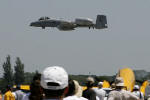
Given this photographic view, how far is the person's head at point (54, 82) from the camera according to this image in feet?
20.5

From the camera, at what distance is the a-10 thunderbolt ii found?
9788 centimetres

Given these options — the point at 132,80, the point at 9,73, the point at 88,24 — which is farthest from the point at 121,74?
the point at 9,73

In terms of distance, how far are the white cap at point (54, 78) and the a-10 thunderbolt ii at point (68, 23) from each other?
8932cm

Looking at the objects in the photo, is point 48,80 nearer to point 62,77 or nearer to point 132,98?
point 62,77

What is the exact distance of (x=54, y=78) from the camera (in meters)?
6.23

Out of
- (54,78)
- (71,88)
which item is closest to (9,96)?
(71,88)

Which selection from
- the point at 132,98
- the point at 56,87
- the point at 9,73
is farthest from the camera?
the point at 9,73

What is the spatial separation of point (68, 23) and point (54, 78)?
95446 mm

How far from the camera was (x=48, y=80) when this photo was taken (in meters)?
6.26

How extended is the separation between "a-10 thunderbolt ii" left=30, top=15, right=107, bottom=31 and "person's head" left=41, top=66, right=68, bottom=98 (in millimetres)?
89299

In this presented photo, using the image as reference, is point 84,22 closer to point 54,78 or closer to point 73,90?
point 73,90

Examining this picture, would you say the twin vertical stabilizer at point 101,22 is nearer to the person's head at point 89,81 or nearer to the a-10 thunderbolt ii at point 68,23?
the a-10 thunderbolt ii at point 68,23

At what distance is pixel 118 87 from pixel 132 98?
1.37 ft

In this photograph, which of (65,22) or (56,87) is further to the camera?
(65,22)
